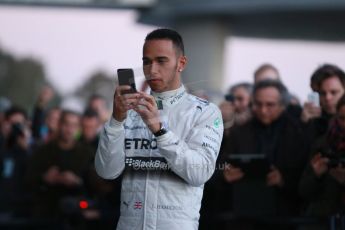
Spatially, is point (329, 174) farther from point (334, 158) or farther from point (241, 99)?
point (241, 99)

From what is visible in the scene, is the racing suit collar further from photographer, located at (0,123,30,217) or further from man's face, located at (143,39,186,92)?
photographer, located at (0,123,30,217)

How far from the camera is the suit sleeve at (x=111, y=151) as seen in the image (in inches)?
211

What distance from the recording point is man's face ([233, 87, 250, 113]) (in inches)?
341

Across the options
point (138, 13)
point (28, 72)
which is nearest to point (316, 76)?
point (28, 72)

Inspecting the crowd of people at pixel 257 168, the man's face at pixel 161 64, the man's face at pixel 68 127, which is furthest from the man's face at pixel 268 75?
the man's face at pixel 161 64

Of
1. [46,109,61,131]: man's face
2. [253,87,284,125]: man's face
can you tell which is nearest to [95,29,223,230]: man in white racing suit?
[253,87,284,125]: man's face

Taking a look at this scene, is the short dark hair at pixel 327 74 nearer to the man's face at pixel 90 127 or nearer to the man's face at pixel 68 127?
the man's face at pixel 68 127

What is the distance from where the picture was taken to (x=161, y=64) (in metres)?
5.48

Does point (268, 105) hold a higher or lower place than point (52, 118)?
higher

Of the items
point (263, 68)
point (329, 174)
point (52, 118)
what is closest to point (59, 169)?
point (52, 118)

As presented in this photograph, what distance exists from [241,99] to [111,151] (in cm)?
352

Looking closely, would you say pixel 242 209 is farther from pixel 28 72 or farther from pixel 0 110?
pixel 28 72

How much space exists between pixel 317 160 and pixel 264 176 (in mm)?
716

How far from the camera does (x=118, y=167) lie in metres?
5.46
